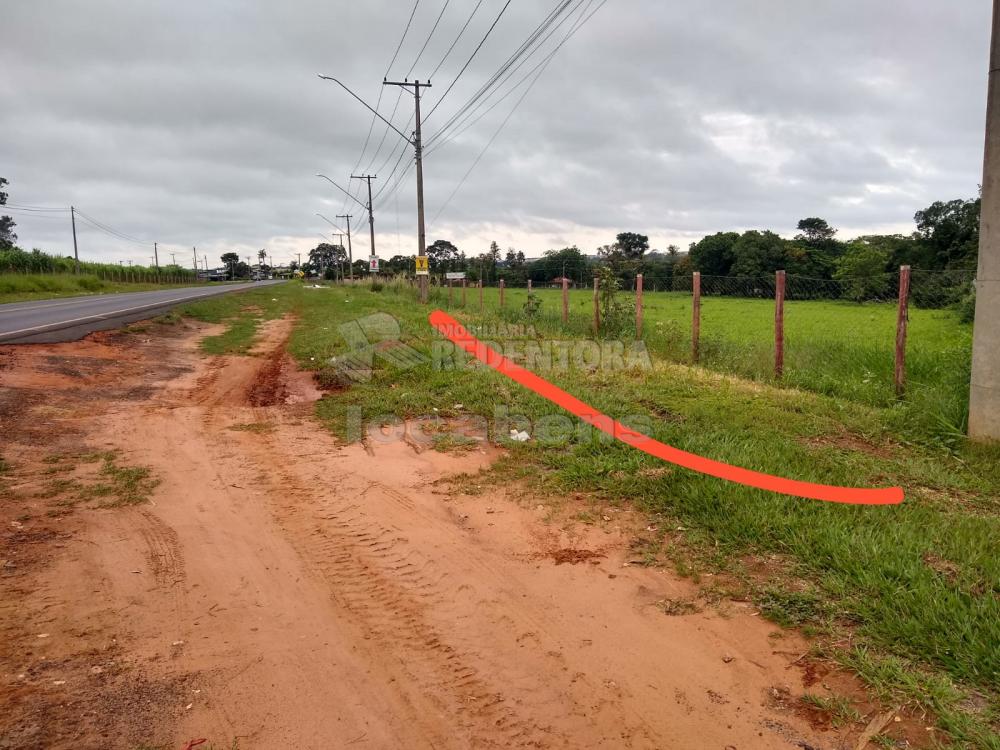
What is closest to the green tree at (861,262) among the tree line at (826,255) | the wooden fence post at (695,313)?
the tree line at (826,255)

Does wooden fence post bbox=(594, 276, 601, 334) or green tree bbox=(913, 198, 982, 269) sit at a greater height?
green tree bbox=(913, 198, 982, 269)

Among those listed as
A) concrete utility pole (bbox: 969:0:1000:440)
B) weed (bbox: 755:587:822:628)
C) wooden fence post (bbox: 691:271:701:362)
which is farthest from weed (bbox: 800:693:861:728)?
wooden fence post (bbox: 691:271:701:362)

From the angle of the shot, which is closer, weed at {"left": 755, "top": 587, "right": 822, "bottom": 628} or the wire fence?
weed at {"left": 755, "top": 587, "right": 822, "bottom": 628}

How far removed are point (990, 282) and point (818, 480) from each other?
2.65 m

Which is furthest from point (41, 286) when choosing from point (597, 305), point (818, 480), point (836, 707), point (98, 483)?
point (836, 707)

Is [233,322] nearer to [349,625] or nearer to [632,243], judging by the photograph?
[349,625]

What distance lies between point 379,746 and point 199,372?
334 inches

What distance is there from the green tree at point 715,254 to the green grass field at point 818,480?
110ft

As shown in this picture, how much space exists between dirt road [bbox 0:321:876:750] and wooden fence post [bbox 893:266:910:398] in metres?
4.90

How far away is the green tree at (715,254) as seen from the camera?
41.1m

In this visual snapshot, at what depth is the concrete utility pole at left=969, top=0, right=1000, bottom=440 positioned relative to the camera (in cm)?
527

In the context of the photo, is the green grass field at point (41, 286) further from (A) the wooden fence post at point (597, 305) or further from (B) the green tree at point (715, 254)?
(B) the green tree at point (715, 254)

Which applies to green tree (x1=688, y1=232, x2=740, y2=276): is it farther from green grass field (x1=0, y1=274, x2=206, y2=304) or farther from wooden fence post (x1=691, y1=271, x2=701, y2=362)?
green grass field (x1=0, y1=274, x2=206, y2=304)

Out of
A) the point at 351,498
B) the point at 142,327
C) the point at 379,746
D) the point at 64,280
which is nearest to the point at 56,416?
the point at 351,498
